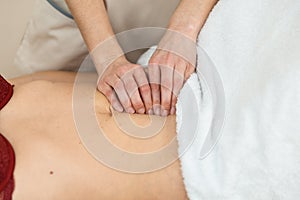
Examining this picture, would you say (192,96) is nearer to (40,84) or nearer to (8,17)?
(40,84)

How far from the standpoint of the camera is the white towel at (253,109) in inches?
31.3

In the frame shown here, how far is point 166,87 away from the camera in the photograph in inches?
38.3

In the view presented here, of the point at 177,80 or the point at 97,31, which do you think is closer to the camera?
the point at 177,80

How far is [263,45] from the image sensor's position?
888mm

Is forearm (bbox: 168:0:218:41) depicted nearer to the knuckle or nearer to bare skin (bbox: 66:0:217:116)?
bare skin (bbox: 66:0:217:116)

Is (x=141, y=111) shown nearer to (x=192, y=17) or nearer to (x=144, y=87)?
(x=144, y=87)

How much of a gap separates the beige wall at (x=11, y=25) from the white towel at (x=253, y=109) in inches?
35.5

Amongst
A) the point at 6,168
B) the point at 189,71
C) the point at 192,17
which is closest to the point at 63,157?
the point at 6,168

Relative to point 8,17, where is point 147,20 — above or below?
above

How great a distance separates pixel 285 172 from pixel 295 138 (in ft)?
0.21

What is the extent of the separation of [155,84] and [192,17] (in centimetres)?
19

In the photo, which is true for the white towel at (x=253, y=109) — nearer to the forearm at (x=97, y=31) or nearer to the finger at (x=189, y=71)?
the finger at (x=189, y=71)

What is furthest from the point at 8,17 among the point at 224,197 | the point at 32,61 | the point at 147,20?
the point at 224,197

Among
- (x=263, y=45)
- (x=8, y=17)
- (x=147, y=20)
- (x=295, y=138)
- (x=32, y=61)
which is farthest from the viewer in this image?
(x=8, y=17)
